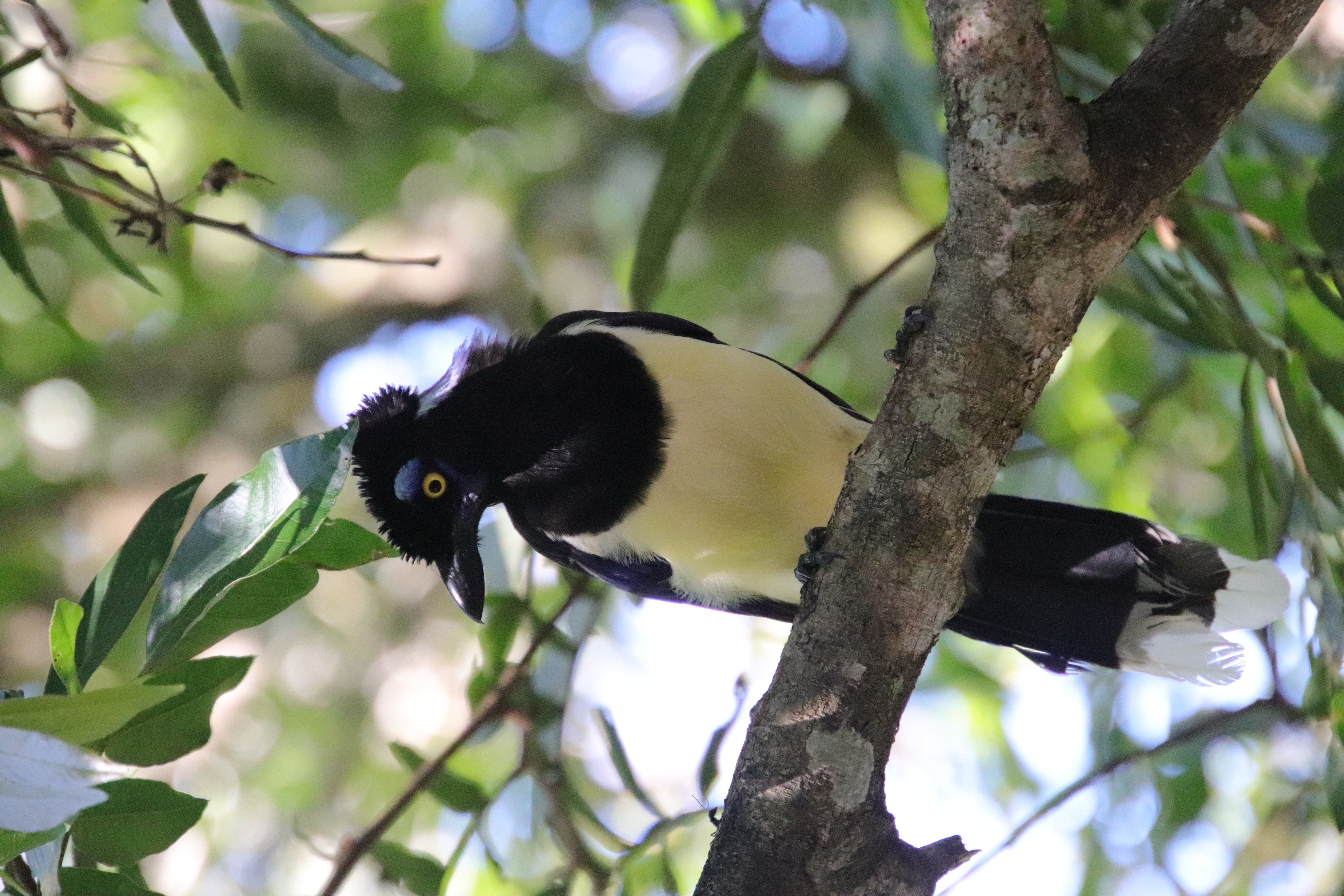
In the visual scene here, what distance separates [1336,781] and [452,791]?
1.93m

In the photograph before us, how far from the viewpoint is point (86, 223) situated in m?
2.35

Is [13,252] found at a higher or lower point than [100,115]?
lower

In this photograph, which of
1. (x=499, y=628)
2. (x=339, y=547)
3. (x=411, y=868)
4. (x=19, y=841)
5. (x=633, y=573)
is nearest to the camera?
(x=19, y=841)

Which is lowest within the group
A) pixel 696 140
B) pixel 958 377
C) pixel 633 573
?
pixel 958 377

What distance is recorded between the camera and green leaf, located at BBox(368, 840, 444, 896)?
2557 mm

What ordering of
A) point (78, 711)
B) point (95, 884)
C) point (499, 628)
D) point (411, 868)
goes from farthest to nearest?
point (499, 628), point (411, 868), point (95, 884), point (78, 711)

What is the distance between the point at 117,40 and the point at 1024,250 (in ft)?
15.8

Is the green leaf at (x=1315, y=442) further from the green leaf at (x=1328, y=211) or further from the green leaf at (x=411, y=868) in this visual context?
the green leaf at (x=411, y=868)

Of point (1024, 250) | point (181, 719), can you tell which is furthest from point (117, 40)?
point (1024, 250)

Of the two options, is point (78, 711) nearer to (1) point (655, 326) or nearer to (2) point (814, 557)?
(2) point (814, 557)

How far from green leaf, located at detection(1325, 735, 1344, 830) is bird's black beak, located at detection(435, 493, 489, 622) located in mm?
1847

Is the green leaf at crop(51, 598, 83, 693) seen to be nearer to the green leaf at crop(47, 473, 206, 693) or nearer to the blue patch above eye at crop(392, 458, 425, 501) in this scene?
the green leaf at crop(47, 473, 206, 693)

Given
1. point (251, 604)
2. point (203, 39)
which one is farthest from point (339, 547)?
point (203, 39)

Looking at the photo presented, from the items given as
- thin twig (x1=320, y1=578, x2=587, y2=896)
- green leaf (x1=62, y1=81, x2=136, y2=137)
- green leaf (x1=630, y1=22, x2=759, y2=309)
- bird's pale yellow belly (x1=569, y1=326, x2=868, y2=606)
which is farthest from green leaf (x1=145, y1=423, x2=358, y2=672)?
green leaf (x1=630, y1=22, x2=759, y2=309)
